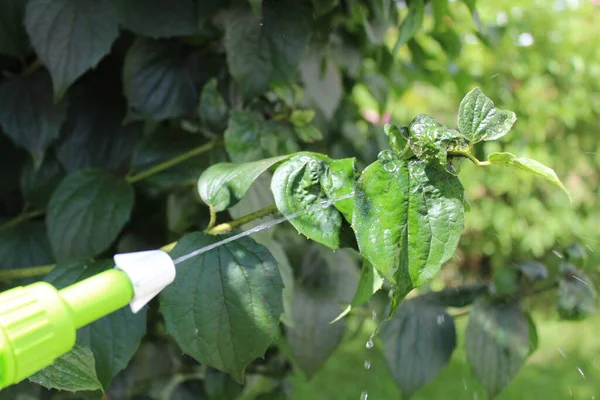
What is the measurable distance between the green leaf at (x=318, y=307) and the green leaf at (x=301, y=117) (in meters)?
0.32

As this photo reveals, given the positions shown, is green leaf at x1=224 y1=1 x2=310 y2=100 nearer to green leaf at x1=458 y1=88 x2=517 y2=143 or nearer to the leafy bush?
the leafy bush

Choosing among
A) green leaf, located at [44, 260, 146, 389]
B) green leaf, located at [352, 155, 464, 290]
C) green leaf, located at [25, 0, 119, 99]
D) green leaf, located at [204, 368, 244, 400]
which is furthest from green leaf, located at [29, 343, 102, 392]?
green leaf, located at [204, 368, 244, 400]

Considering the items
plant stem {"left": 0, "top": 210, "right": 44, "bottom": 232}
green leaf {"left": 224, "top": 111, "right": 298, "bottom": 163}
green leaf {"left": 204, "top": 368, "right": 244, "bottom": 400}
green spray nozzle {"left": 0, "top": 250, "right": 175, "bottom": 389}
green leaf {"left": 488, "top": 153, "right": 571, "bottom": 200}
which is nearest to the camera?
green spray nozzle {"left": 0, "top": 250, "right": 175, "bottom": 389}

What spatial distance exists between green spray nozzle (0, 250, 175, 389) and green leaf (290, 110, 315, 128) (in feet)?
1.91

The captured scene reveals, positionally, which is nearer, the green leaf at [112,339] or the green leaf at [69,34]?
the green leaf at [112,339]

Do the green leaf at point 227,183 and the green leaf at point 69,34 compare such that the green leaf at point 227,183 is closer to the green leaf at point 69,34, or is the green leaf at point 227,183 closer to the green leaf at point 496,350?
the green leaf at point 69,34

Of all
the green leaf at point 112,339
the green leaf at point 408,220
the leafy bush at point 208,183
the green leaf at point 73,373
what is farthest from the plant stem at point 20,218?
the green leaf at point 408,220

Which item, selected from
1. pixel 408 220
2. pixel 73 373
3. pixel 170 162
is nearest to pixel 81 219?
pixel 170 162

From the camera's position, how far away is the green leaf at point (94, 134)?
1225 millimetres

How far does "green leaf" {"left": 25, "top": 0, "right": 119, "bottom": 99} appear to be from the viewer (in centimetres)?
104

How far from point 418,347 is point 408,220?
57cm

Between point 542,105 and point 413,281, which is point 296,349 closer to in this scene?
point 413,281

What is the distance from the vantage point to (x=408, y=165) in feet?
2.12

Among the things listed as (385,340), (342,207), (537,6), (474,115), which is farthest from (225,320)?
(537,6)
